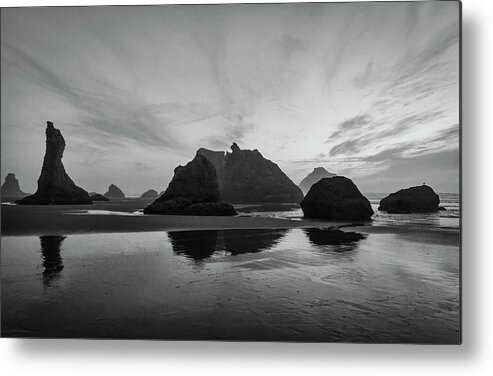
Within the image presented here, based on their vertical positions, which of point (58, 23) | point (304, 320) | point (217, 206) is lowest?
point (304, 320)

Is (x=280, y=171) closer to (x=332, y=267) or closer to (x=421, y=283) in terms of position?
(x=332, y=267)

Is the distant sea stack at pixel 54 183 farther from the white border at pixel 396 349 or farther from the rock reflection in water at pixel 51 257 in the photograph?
the white border at pixel 396 349

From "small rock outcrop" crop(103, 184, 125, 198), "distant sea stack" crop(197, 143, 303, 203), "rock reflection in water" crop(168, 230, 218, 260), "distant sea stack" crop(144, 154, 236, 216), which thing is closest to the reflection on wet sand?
"rock reflection in water" crop(168, 230, 218, 260)

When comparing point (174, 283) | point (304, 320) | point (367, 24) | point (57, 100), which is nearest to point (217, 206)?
point (174, 283)

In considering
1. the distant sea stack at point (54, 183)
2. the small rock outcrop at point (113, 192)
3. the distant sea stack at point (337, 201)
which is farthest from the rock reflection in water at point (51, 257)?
the distant sea stack at point (337, 201)

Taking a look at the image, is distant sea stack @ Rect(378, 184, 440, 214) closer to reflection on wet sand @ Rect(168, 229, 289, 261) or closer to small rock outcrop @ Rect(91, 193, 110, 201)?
reflection on wet sand @ Rect(168, 229, 289, 261)

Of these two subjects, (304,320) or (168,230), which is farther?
Answer: (168,230)
